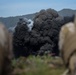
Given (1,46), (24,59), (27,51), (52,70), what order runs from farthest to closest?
(27,51) < (24,59) < (52,70) < (1,46)

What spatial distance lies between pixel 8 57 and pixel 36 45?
28.6 metres

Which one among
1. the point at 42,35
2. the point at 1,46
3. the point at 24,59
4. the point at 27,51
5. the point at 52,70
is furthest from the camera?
the point at 42,35

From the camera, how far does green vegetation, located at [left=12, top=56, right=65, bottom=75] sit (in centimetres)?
571

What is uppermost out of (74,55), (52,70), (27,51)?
(74,55)

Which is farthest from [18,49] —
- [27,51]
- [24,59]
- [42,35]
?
[24,59]

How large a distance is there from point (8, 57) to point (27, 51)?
2801 cm

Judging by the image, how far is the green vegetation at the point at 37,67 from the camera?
5.71 metres

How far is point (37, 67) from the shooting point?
6031 millimetres

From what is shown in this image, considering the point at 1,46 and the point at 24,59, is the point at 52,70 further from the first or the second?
the point at 1,46

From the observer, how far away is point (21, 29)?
34781 millimetres

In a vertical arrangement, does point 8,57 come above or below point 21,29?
above

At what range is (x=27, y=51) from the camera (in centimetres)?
3300

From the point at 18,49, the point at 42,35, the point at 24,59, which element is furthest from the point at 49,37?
the point at 24,59

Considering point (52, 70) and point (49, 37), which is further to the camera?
point (49, 37)
